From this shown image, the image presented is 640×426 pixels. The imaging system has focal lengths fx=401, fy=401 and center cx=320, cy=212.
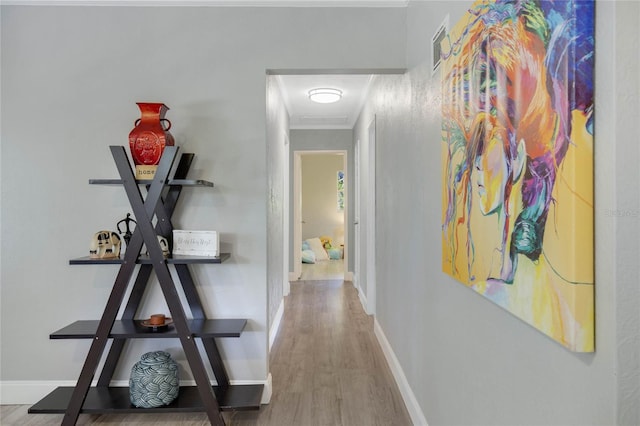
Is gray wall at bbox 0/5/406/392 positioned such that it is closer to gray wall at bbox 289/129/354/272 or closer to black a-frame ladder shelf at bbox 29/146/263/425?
black a-frame ladder shelf at bbox 29/146/263/425

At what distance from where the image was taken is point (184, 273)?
2342mm

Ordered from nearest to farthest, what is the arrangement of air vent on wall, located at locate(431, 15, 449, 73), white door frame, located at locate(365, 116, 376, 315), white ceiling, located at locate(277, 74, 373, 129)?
air vent on wall, located at locate(431, 15, 449, 73)
white ceiling, located at locate(277, 74, 373, 129)
white door frame, located at locate(365, 116, 376, 315)

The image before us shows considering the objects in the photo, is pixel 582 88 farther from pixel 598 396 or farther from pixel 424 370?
pixel 424 370

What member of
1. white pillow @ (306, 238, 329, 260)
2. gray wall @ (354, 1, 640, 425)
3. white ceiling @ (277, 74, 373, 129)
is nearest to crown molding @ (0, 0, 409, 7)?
gray wall @ (354, 1, 640, 425)

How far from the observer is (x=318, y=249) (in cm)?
840

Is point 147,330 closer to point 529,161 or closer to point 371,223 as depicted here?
point 529,161

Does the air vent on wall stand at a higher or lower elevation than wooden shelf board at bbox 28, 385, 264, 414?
higher

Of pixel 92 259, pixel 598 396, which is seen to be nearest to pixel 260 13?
pixel 92 259

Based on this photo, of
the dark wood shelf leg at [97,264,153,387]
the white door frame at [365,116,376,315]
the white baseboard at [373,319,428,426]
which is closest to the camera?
the white baseboard at [373,319,428,426]

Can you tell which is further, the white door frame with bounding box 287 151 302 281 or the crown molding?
the white door frame with bounding box 287 151 302 281

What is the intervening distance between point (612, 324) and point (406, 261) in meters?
1.71

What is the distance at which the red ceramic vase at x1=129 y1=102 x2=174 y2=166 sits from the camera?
7.12ft

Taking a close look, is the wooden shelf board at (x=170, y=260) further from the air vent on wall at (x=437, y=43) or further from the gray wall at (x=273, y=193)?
the air vent on wall at (x=437, y=43)

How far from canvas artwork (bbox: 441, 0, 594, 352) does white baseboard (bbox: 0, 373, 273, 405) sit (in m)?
1.59
